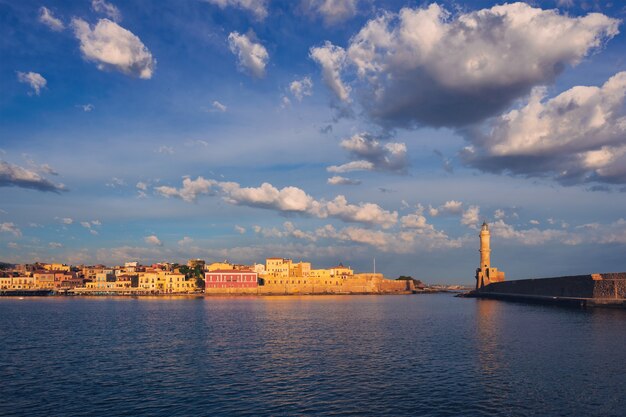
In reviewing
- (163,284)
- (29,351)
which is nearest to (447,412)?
(29,351)

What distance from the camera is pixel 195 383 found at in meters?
27.8

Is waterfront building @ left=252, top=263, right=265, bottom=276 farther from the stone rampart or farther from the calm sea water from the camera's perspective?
the calm sea water

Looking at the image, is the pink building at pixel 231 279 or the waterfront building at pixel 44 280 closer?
the pink building at pixel 231 279

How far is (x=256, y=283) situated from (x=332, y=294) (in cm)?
2677

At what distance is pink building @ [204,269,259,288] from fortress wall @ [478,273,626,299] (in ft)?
259

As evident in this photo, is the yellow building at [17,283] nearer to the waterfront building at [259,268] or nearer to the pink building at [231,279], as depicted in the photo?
the pink building at [231,279]

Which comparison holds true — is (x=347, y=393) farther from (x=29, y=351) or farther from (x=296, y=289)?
(x=296, y=289)

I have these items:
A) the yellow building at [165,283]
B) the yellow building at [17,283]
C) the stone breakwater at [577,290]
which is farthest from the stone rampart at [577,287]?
the yellow building at [17,283]

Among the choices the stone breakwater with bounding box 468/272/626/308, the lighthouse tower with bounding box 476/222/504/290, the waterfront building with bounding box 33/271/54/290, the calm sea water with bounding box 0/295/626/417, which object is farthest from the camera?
the waterfront building with bounding box 33/271/54/290

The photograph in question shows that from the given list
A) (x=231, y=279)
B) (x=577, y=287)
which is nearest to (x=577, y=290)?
(x=577, y=287)

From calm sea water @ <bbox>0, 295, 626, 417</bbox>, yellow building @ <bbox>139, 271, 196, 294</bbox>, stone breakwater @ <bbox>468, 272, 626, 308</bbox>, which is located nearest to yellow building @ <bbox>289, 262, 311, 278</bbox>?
yellow building @ <bbox>139, 271, 196, 294</bbox>

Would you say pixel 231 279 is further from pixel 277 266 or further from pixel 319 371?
pixel 319 371

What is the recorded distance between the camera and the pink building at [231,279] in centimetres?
15900

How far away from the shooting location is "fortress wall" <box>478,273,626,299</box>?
7412 centimetres
